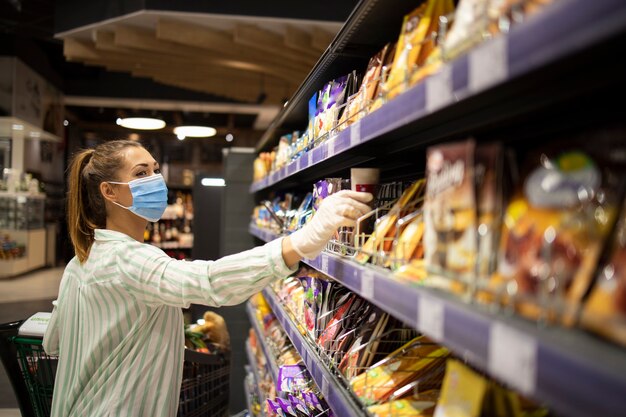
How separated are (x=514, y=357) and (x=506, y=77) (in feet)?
1.14

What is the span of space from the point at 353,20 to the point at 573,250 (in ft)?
3.88

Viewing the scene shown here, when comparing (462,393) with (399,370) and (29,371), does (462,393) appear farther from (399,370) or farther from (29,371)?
(29,371)

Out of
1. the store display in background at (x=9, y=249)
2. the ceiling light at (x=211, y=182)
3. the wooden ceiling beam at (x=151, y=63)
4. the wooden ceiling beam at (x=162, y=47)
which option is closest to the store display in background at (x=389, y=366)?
the ceiling light at (x=211, y=182)

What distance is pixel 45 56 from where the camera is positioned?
1290cm

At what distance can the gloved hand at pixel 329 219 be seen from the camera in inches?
63.4

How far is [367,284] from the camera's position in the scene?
1351 millimetres

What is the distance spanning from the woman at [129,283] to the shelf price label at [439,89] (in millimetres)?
650

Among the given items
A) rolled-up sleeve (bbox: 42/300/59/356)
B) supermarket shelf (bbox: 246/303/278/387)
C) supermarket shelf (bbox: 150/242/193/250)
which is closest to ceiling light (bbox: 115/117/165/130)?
supermarket shelf (bbox: 150/242/193/250)

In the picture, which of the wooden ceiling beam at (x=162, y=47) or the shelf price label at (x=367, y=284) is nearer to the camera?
the shelf price label at (x=367, y=284)

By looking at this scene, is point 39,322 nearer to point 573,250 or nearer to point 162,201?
point 162,201

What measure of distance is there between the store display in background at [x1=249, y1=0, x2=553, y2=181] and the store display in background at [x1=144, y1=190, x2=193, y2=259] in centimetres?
748

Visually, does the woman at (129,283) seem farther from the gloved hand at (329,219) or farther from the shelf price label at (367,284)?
the shelf price label at (367,284)

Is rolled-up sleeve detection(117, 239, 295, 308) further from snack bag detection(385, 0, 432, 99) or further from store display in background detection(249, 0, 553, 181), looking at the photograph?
snack bag detection(385, 0, 432, 99)

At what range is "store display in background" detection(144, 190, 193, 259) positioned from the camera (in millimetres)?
9656
